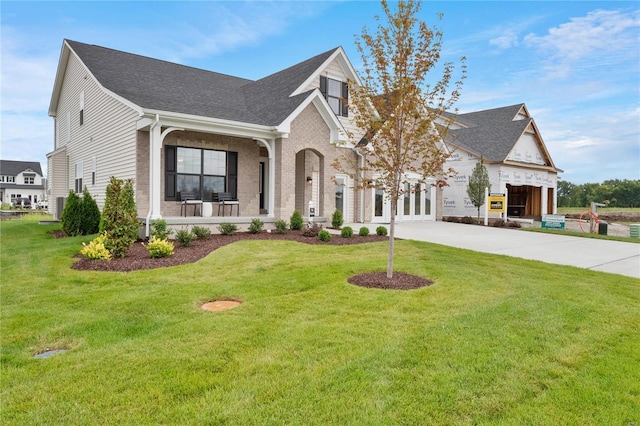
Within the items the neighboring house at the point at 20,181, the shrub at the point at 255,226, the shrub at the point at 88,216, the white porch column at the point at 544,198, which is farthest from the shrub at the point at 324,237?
the neighboring house at the point at 20,181

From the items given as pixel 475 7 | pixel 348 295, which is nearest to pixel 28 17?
pixel 475 7

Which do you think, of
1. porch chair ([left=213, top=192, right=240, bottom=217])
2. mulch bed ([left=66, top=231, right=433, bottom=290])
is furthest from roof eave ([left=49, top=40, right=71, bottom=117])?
porch chair ([left=213, top=192, right=240, bottom=217])

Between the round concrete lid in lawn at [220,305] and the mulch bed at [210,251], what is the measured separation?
2.11 meters

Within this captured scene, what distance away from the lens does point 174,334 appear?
4.38m

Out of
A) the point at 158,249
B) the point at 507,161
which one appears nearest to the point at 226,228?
the point at 158,249

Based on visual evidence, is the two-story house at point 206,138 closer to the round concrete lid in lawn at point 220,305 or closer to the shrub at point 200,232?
the shrub at point 200,232

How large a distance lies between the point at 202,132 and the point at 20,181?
2567 inches

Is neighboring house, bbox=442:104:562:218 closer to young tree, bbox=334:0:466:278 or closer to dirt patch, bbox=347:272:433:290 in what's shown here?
young tree, bbox=334:0:466:278

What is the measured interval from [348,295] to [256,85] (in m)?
15.4

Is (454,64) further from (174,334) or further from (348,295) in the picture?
(174,334)

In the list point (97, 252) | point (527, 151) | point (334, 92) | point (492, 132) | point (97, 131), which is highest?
point (334, 92)

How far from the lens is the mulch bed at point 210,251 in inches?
268

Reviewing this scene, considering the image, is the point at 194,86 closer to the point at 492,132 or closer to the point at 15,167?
the point at 492,132

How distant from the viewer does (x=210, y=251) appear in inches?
386
